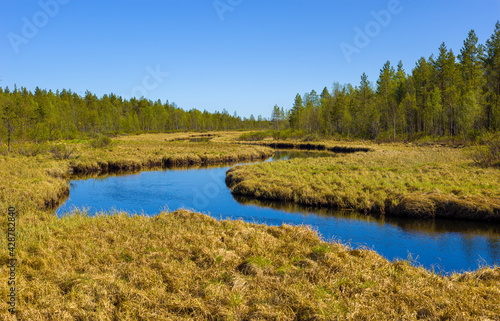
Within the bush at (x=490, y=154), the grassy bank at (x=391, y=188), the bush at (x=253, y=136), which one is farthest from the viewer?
the bush at (x=253, y=136)

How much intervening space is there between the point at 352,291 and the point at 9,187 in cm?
2164

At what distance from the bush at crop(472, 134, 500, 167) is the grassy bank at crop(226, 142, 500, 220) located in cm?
94

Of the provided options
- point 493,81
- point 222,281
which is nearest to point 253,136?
point 493,81

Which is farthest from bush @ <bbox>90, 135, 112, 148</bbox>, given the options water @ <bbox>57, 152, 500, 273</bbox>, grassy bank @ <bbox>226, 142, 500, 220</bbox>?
grassy bank @ <bbox>226, 142, 500, 220</bbox>

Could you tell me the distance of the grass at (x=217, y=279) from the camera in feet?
21.6

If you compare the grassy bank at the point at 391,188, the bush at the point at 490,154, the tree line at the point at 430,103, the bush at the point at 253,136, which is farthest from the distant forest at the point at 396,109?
the grassy bank at the point at 391,188

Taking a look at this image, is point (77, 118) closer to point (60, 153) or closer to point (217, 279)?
point (60, 153)

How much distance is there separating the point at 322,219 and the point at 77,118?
359ft

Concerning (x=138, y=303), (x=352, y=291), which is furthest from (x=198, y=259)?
(x=352, y=291)

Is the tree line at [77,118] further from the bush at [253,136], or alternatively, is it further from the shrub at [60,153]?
the bush at [253,136]

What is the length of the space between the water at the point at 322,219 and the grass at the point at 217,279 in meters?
2.36

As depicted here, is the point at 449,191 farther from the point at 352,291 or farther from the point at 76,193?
the point at 76,193

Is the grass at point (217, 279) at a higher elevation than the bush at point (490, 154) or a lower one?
lower

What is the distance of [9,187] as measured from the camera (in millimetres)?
19578
